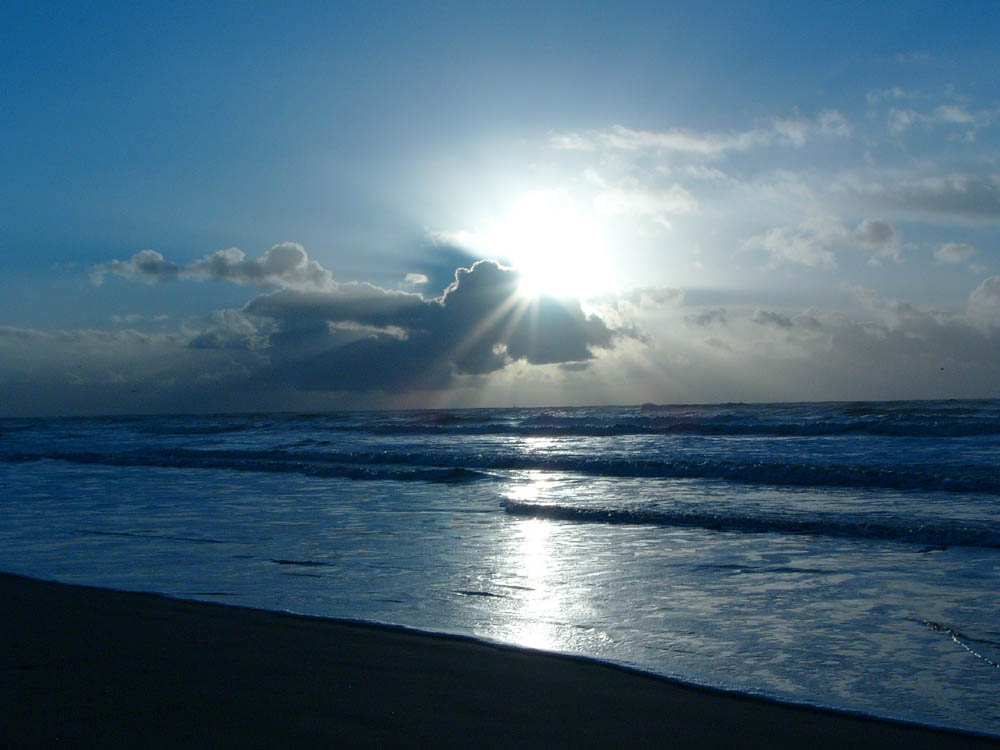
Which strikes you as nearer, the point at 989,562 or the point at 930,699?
the point at 930,699

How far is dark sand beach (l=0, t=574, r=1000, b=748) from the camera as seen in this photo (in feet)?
11.7

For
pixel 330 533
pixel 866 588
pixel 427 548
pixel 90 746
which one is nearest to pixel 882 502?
pixel 866 588

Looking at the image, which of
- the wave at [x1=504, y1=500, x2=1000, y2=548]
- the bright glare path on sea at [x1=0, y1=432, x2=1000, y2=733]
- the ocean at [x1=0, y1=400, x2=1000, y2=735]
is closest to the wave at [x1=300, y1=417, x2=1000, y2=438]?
the ocean at [x1=0, y1=400, x2=1000, y2=735]

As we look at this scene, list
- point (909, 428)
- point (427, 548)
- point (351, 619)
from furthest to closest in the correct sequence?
point (909, 428) < point (427, 548) < point (351, 619)

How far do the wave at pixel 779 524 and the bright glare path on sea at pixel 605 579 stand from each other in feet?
1.20

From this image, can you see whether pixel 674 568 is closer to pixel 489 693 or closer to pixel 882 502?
pixel 489 693

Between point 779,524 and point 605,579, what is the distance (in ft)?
13.2

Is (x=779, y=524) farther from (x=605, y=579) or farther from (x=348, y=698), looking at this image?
(x=348, y=698)

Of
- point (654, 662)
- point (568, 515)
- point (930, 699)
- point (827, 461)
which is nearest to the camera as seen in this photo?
point (930, 699)

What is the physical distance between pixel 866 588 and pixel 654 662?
2896 millimetres

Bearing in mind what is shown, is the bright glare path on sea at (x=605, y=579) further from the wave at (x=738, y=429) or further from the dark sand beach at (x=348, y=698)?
the wave at (x=738, y=429)

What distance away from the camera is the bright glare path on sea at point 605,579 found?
4.70m

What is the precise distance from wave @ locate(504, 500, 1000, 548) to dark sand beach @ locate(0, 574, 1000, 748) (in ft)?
19.3

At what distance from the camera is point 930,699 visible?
4148 mm
